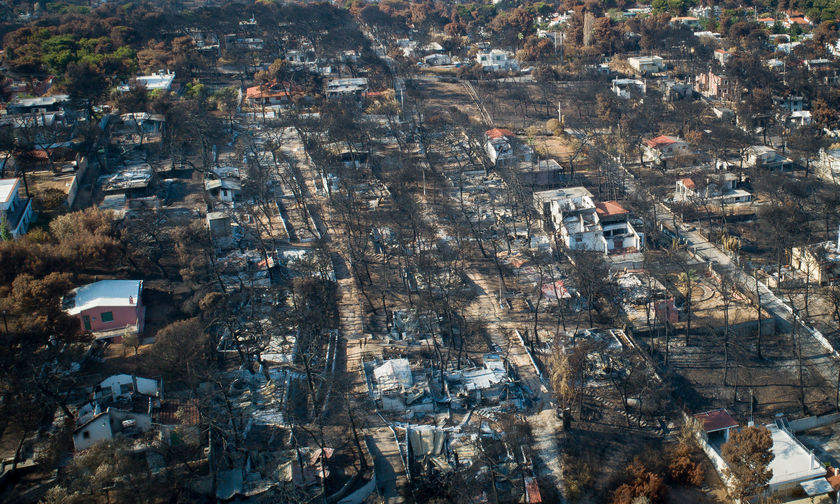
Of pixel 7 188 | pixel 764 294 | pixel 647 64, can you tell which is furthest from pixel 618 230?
pixel 647 64

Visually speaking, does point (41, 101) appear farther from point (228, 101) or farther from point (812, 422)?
point (812, 422)

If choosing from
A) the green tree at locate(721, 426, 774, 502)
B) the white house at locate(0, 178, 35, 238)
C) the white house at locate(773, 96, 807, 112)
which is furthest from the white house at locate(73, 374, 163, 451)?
the white house at locate(773, 96, 807, 112)

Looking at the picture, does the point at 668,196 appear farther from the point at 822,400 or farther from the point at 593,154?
the point at 822,400

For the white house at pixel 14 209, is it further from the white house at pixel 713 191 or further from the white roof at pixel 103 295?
the white house at pixel 713 191

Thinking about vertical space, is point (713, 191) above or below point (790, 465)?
above

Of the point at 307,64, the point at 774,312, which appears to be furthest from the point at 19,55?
the point at 774,312

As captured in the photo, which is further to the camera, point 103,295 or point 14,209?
point 14,209

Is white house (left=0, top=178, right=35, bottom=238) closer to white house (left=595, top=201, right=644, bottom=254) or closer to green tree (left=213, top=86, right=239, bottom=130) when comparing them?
green tree (left=213, top=86, right=239, bottom=130)
